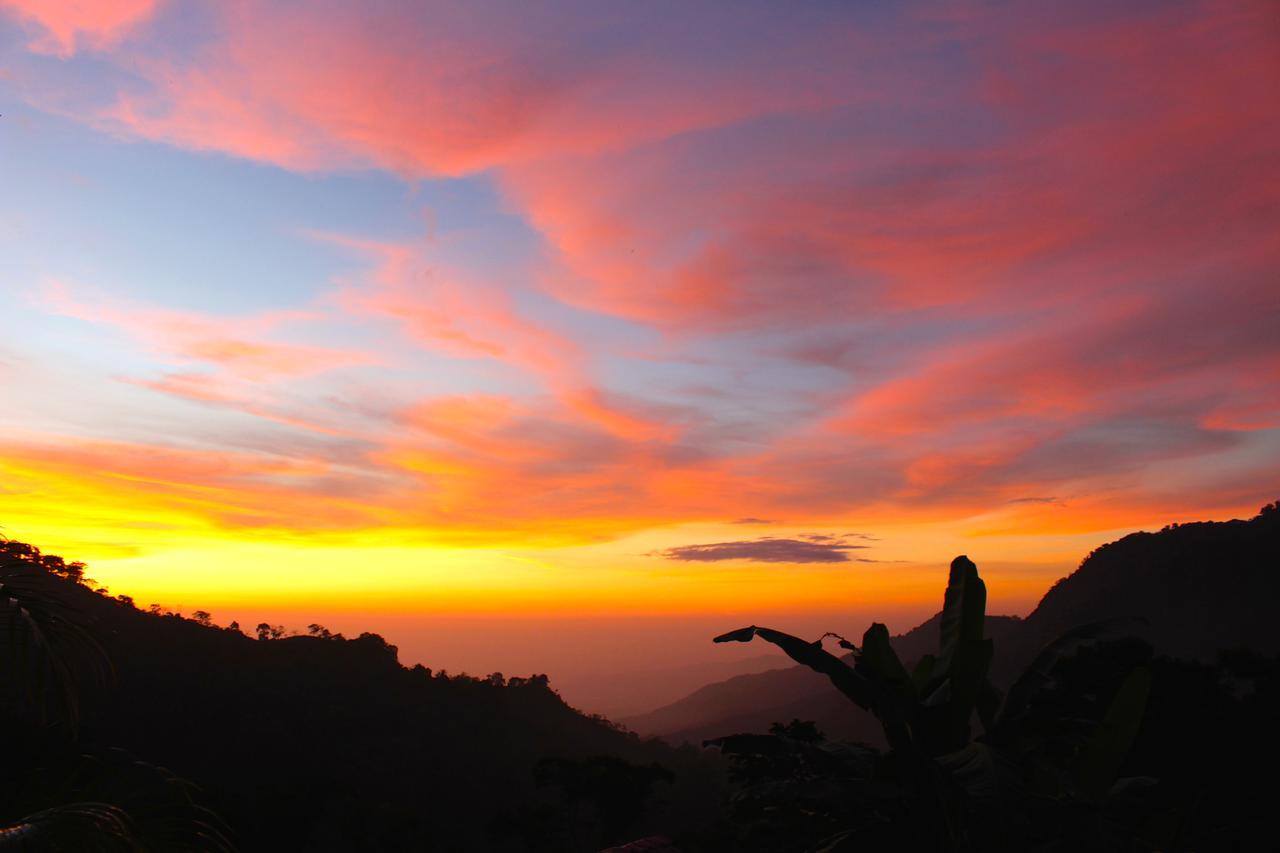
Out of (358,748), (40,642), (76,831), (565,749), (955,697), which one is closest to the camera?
(76,831)

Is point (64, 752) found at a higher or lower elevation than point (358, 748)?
higher

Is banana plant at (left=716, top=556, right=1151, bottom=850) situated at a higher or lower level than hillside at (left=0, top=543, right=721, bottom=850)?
higher

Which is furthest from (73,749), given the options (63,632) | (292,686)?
(292,686)

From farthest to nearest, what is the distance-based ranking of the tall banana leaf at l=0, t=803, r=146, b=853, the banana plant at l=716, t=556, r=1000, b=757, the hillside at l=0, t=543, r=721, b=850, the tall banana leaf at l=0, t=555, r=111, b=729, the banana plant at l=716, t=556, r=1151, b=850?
the hillside at l=0, t=543, r=721, b=850 < the banana plant at l=716, t=556, r=1000, b=757 < the banana plant at l=716, t=556, r=1151, b=850 < the tall banana leaf at l=0, t=555, r=111, b=729 < the tall banana leaf at l=0, t=803, r=146, b=853

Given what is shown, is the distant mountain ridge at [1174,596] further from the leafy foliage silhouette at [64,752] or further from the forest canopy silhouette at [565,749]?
the leafy foliage silhouette at [64,752]

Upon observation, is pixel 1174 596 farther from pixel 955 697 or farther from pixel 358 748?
pixel 955 697

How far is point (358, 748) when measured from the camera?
261 ft

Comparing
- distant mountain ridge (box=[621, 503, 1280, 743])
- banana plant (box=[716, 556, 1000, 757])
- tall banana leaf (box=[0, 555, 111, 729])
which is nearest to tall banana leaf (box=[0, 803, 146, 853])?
tall banana leaf (box=[0, 555, 111, 729])

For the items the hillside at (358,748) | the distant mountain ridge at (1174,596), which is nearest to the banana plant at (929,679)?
the hillside at (358,748)

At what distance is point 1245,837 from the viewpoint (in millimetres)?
15055

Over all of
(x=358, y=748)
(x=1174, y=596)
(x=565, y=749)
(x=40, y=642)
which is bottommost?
(x=565, y=749)

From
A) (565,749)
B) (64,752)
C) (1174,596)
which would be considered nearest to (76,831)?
(64,752)

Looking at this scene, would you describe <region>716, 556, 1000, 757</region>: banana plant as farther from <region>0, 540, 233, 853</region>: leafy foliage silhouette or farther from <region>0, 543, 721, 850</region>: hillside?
<region>0, 543, 721, 850</region>: hillside

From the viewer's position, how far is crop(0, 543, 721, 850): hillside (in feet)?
151
